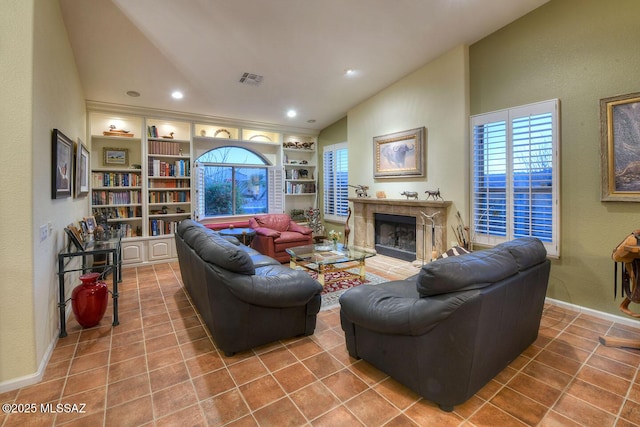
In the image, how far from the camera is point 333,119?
6801mm

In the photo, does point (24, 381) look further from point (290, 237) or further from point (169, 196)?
point (169, 196)

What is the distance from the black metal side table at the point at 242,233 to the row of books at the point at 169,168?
4.41 ft

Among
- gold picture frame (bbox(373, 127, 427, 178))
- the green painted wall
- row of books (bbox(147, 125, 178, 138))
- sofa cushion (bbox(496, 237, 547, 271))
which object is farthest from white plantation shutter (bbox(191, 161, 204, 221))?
the green painted wall

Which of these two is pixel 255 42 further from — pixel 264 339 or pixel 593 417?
pixel 593 417

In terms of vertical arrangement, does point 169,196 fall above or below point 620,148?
below

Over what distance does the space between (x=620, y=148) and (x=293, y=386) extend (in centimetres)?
379

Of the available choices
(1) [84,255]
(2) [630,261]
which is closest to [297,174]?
(1) [84,255]

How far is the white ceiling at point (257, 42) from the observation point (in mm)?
3260

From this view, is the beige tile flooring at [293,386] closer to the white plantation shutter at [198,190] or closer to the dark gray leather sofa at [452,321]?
the dark gray leather sofa at [452,321]

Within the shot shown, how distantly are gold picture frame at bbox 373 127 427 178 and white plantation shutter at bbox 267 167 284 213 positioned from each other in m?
2.23

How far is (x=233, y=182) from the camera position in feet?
21.7

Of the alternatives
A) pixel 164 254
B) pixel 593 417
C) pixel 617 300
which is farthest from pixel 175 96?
pixel 617 300

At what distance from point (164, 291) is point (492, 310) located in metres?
3.86

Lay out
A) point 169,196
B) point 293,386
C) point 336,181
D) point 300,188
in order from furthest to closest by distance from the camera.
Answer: point 300,188 < point 336,181 < point 169,196 < point 293,386
